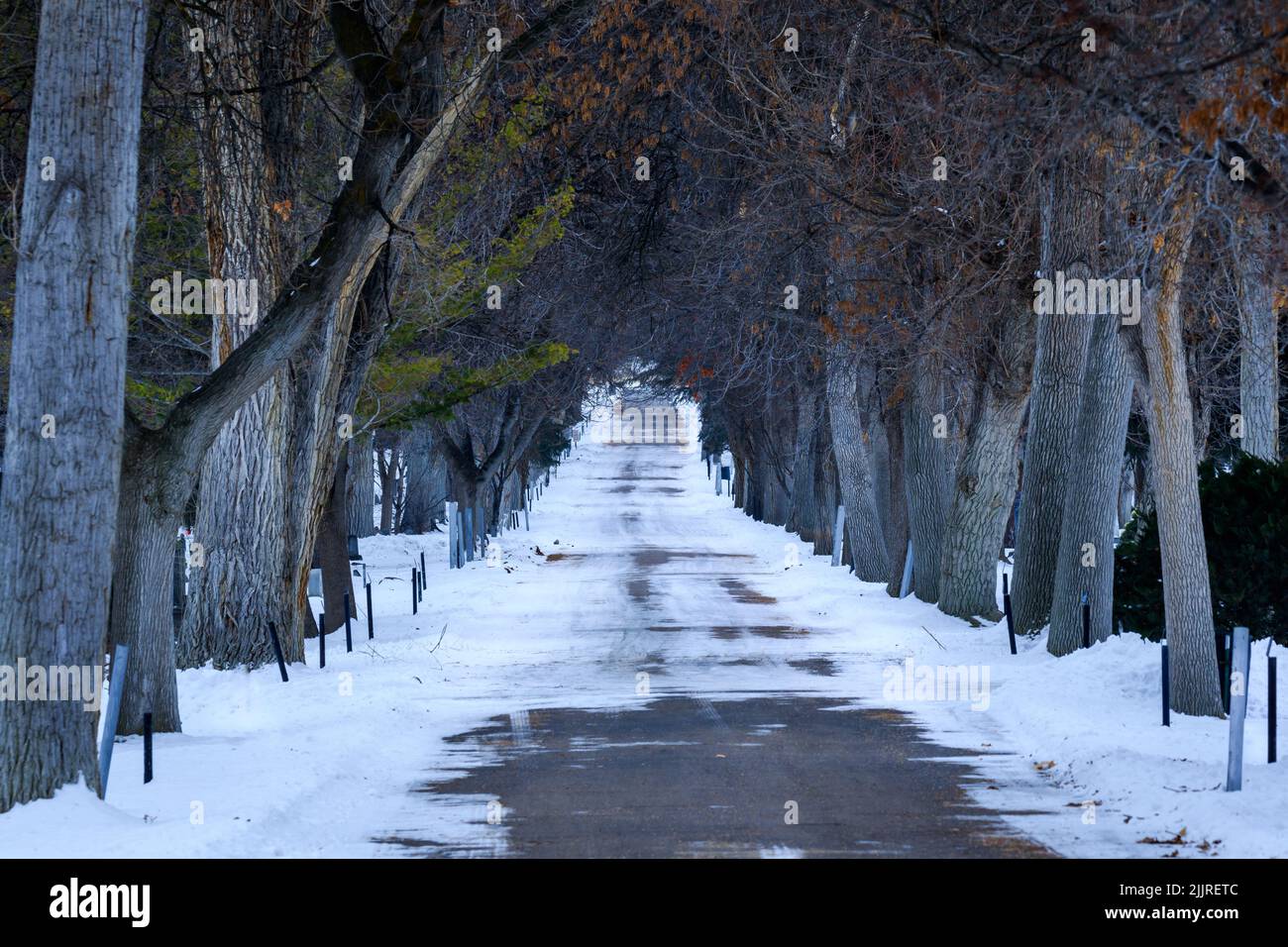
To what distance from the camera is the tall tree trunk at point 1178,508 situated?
1299cm

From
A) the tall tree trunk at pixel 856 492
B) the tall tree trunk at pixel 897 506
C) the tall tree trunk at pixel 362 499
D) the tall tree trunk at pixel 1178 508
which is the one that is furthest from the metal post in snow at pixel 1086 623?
the tall tree trunk at pixel 362 499

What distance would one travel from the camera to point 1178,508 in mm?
13164

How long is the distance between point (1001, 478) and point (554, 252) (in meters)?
8.12

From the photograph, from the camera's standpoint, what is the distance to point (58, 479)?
9.08m

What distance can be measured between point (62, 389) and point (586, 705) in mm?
7352

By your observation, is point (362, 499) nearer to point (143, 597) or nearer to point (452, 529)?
point (452, 529)

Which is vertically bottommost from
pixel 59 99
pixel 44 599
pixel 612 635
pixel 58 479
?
pixel 612 635

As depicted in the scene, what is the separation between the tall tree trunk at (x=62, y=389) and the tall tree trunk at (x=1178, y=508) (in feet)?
26.8

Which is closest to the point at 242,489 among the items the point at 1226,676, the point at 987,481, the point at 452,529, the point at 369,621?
the point at 369,621

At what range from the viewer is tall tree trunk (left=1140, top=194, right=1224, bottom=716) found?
42.6 ft

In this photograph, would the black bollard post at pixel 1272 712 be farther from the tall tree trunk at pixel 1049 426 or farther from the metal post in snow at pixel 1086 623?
the tall tree trunk at pixel 1049 426

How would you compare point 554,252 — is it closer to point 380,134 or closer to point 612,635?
point 612,635

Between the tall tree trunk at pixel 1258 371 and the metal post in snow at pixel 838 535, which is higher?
the tall tree trunk at pixel 1258 371
